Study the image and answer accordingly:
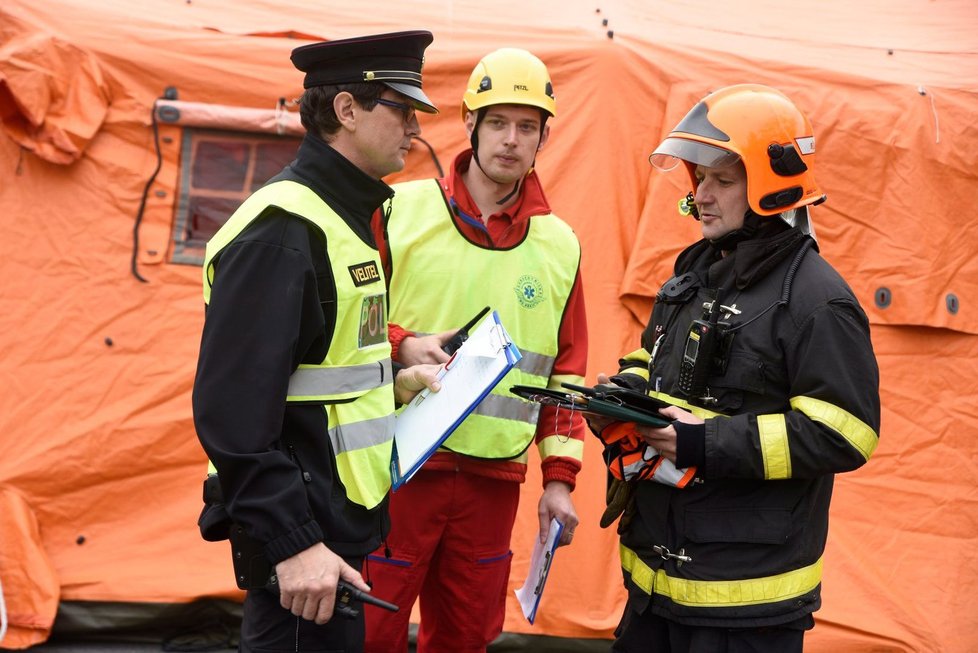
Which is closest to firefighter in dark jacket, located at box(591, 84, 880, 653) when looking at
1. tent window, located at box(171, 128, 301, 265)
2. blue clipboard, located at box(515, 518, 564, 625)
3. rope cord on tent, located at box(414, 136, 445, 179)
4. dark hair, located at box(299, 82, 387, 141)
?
blue clipboard, located at box(515, 518, 564, 625)

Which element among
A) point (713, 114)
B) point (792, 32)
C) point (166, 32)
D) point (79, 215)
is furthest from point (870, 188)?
point (79, 215)

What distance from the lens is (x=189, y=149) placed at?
14.4 feet

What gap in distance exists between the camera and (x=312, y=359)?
2.14 meters

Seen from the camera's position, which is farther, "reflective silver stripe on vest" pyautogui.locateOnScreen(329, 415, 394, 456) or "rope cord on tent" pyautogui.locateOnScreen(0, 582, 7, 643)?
"rope cord on tent" pyautogui.locateOnScreen(0, 582, 7, 643)

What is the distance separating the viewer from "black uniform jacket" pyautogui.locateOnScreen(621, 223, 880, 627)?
7.69 feet

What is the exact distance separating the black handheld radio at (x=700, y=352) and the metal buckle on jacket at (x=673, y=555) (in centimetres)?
40

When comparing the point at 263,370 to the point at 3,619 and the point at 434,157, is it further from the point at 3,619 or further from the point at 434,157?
the point at 3,619

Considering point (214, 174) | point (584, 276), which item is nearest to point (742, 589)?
point (584, 276)

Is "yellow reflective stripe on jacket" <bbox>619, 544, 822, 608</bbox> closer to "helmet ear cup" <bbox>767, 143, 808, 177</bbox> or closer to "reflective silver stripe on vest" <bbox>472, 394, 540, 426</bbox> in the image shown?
"reflective silver stripe on vest" <bbox>472, 394, 540, 426</bbox>

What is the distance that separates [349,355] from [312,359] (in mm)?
88

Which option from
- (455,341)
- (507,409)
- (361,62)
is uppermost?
(361,62)

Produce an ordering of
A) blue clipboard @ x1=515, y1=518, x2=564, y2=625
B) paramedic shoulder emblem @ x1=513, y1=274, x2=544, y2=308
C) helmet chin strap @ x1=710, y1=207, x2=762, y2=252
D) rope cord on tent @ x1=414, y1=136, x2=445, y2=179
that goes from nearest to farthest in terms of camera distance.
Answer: helmet chin strap @ x1=710, y1=207, x2=762, y2=252 → blue clipboard @ x1=515, y1=518, x2=564, y2=625 → paramedic shoulder emblem @ x1=513, y1=274, x2=544, y2=308 → rope cord on tent @ x1=414, y1=136, x2=445, y2=179

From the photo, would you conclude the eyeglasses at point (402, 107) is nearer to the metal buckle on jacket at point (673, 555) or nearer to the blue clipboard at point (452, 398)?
the blue clipboard at point (452, 398)

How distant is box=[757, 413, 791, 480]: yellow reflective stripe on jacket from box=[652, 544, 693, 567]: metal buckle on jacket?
0.31m
